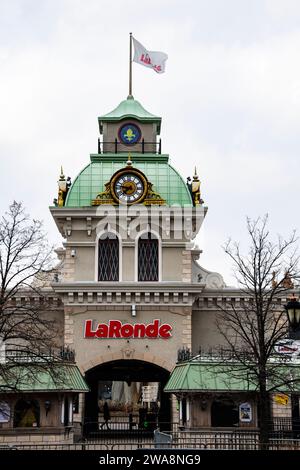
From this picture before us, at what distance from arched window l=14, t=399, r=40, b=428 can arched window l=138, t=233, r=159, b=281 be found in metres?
8.81

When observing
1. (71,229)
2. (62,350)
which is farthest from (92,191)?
(62,350)

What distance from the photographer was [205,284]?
123ft

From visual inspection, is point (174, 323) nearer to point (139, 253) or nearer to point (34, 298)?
point (139, 253)

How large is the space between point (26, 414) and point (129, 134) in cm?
1777

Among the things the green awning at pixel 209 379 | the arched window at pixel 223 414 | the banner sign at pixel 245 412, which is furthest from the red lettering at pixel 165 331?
the banner sign at pixel 245 412

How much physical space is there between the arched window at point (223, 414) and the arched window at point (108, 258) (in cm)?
865

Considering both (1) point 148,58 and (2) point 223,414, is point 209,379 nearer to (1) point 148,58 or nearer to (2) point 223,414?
(2) point 223,414

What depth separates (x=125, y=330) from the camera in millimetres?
37188

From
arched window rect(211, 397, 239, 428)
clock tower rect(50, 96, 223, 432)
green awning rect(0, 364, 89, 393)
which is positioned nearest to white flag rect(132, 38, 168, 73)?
clock tower rect(50, 96, 223, 432)

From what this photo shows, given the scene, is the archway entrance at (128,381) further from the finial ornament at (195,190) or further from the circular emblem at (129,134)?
the circular emblem at (129,134)

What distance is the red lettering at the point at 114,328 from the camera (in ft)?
122

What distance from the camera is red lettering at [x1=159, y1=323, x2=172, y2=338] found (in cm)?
3731

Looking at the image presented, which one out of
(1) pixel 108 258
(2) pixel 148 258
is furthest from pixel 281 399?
(1) pixel 108 258

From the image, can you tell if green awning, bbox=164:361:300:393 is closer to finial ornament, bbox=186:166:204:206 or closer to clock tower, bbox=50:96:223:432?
clock tower, bbox=50:96:223:432
